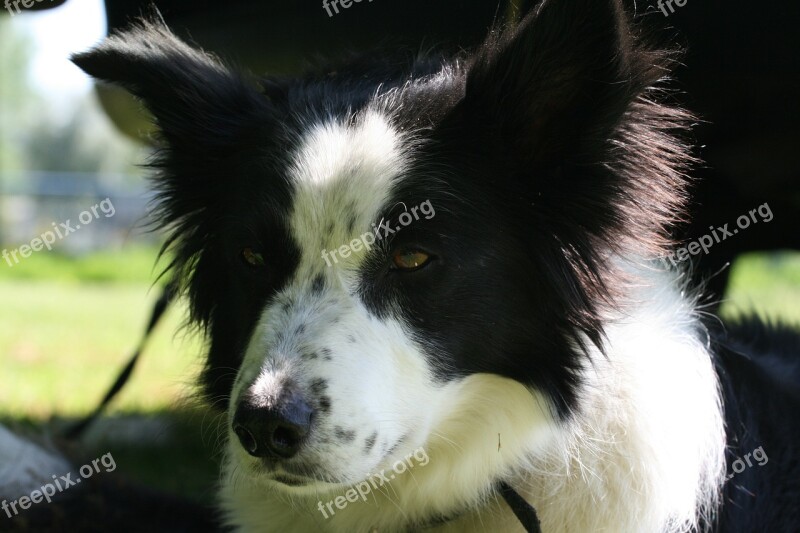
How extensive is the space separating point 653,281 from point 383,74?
1104mm

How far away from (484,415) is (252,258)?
2.73 ft

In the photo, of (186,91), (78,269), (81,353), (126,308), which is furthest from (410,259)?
(78,269)

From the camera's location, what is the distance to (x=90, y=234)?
18.0 metres

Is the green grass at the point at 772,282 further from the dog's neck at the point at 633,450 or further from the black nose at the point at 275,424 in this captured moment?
the black nose at the point at 275,424

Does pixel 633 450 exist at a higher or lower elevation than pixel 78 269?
higher

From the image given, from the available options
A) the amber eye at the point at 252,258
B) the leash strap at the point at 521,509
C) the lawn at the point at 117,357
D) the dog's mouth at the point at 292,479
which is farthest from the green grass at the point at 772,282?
the dog's mouth at the point at 292,479

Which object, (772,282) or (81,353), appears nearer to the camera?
(81,353)

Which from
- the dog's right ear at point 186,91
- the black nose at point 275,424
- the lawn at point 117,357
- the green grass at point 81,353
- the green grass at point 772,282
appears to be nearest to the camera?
the black nose at point 275,424

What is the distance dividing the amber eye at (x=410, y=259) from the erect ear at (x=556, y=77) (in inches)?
16.3

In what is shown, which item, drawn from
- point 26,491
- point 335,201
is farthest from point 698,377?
point 26,491

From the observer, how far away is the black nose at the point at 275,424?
6.30 feet

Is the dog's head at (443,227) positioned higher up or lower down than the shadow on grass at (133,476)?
higher up

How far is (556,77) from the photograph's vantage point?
222 cm

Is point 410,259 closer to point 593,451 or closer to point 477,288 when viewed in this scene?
point 477,288
